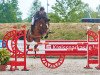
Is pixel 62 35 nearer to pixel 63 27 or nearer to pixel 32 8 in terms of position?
pixel 63 27

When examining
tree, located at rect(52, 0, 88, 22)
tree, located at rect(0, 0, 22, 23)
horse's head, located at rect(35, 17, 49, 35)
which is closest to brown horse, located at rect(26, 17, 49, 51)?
horse's head, located at rect(35, 17, 49, 35)

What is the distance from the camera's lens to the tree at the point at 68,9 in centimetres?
6178

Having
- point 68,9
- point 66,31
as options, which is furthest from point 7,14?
point 66,31

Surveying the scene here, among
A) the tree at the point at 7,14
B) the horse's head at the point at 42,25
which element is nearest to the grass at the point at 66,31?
the horse's head at the point at 42,25

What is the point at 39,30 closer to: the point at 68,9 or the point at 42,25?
the point at 42,25

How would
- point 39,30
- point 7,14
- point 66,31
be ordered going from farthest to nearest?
point 7,14 < point 66,31 < point 39,30

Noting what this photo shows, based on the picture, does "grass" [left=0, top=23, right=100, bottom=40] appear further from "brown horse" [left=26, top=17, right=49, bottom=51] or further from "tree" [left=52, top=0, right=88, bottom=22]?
"tree" [left=52, top=0, right=88, bottom=22]

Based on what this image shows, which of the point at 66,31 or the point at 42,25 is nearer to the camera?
the point at 42,25

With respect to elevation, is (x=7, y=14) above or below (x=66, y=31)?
above

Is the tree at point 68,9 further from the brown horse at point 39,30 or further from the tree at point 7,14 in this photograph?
the brown horse at point 39,30

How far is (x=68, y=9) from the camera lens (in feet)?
206

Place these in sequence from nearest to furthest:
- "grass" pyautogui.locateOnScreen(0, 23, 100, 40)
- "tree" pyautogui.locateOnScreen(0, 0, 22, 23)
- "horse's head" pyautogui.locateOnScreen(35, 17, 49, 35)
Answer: "horse's head" pyautogui.locateOnScreen(35, 17, 49, 35) → "grass" pyautogui.locateOnScreen(0, 23, 100, 40) → "tree" pyautogui.locateOnScreen(0, 0, 22, 23)

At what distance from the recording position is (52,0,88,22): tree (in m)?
61.8

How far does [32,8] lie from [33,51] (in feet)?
345
